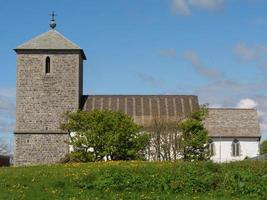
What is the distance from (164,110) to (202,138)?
384 inches

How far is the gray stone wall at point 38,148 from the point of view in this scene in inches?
2125

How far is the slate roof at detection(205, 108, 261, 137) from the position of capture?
6044cm

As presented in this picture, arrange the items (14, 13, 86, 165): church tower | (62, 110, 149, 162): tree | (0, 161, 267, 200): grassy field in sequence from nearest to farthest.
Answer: (0, 161, 267, 200): grassy field
(62, 110, 149, 162): tree
(14, 13, 86, 165): church tower

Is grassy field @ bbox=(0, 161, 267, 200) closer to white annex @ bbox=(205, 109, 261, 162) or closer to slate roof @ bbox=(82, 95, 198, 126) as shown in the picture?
slate roof @ bbox=(82, 95, 198, 126)

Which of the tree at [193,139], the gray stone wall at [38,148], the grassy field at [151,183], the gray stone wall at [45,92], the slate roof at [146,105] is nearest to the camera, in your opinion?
the grassy field at [151,183]

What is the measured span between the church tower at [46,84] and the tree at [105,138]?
1331 cm

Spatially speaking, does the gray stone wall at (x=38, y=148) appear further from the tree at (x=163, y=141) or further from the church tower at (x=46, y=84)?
the tree at (x=163, y=141)

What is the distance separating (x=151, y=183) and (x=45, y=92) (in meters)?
36.1

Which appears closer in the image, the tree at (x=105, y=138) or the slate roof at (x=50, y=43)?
the tree at (x=105, y=138)

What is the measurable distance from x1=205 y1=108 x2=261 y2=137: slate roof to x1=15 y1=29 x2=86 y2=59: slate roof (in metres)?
14.9

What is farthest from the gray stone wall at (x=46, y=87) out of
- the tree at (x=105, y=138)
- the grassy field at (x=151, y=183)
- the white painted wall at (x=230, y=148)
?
the grassy field at (x=151, y=183)

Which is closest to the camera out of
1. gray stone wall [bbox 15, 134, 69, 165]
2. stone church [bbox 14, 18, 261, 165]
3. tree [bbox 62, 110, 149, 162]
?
tree [bbox 62, 110, 149, 162]

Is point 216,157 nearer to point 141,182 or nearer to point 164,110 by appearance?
point 164,110

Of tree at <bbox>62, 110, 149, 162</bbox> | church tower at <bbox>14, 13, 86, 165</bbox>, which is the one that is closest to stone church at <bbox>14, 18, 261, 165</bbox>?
church tower at <bbox>14, 13, 86, 165</bbox>
